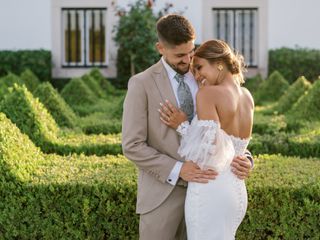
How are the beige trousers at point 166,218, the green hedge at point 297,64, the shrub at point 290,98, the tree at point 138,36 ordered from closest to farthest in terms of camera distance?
the beige trousers at point 166,218, the shrub at point 290,98, the tree at point 138,36, the green hedge at point 297,64

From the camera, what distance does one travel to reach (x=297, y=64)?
64.5ft

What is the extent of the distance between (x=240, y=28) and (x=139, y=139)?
54.7 feet

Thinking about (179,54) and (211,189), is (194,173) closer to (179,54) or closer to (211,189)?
(211,189)

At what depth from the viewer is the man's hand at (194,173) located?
4207 mm

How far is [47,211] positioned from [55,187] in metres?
0.16

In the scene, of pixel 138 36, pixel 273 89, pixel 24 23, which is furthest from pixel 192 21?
pixel 273 89

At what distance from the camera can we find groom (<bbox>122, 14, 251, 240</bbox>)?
14.0 feet

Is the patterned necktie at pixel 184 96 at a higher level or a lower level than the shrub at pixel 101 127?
higher

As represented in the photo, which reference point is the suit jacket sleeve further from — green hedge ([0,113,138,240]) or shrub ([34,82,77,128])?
shrub ([34,82,77,128])

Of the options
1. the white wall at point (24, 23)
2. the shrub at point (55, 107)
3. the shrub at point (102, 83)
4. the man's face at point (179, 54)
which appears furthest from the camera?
the white wall at point (24, 23)

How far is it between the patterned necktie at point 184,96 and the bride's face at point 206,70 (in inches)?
5.4

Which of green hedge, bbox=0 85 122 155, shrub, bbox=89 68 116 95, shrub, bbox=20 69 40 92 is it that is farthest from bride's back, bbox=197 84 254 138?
shrub, bbox=89 68 116 95

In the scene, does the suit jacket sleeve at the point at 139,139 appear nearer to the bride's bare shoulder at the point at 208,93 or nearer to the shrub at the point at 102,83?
the bride's bare shoulder at the point at 208,93

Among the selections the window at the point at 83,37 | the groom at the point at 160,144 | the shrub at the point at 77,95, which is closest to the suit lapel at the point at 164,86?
the groom at the point at 160,144
